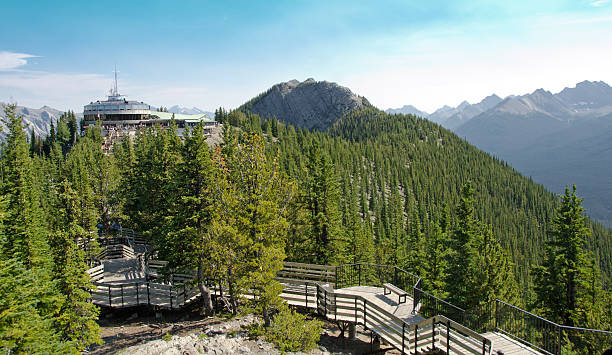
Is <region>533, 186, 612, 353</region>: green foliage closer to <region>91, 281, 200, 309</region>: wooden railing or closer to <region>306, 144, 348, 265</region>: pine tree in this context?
<region>306, 144, 348, 265</region>: pine tree

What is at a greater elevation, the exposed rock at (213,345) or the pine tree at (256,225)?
the pine tree at (256,225)

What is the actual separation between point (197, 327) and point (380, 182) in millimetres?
116573

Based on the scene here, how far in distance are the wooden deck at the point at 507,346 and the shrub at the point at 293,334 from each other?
661cm

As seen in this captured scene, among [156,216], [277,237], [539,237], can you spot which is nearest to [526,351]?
[277,237]

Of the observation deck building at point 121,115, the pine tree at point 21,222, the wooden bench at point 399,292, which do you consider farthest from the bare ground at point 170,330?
the observation deck building at point 121,115

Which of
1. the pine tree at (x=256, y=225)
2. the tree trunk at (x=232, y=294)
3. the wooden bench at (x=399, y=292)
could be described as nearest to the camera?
the pine tree at (x=256, y=225)

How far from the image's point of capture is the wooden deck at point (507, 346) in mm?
13151

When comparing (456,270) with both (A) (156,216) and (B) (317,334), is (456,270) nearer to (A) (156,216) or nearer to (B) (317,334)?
(B) (317,334)

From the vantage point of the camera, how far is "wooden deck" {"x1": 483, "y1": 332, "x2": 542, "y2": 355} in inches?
518

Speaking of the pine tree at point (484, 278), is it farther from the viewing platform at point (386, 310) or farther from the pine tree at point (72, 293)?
the pine tree at point (72, 293)

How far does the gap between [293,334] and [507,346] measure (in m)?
7.95

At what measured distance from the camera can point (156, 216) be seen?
2738cm

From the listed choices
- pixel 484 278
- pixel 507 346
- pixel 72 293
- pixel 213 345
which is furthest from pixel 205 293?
pixel 484 278

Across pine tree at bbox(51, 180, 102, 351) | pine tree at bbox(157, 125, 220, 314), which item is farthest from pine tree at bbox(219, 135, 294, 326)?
pine tree at bbox(51, 180, 102, 351)
